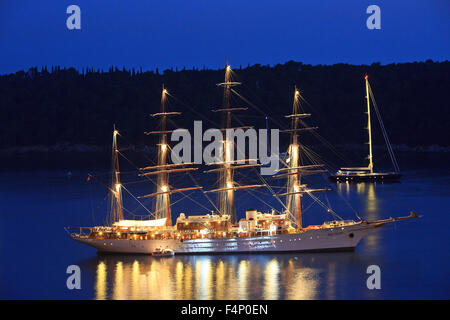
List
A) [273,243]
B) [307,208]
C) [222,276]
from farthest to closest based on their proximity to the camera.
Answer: [307,208]
[273,243]
[222,276]

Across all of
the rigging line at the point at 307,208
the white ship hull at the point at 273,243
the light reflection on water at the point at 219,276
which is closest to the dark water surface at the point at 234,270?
the light reflection on water at the point at 219,276

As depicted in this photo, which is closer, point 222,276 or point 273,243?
point 222,276

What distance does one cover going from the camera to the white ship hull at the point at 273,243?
57156 mm

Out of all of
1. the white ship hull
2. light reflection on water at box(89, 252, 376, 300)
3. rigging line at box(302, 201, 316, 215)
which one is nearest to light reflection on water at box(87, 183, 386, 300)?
light reflection on water at box(89, 252, 376, 300)

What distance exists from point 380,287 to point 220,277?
11337mm

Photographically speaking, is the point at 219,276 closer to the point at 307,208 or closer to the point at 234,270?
the point at 234,270

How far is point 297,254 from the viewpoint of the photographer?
57.5 meters

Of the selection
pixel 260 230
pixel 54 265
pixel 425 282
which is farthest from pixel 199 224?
pixel 425 282

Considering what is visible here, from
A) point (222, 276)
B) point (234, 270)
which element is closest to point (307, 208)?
point (234, 270)

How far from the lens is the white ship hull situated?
57156 millimetres

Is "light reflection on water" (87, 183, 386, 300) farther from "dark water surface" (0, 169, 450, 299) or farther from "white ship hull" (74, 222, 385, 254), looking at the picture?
"white ship hull" (74, 222, 385, 254)

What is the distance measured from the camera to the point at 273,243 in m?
57.4

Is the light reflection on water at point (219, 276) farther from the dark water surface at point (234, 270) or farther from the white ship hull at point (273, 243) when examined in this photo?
the white ship hull at point (273, 243)
